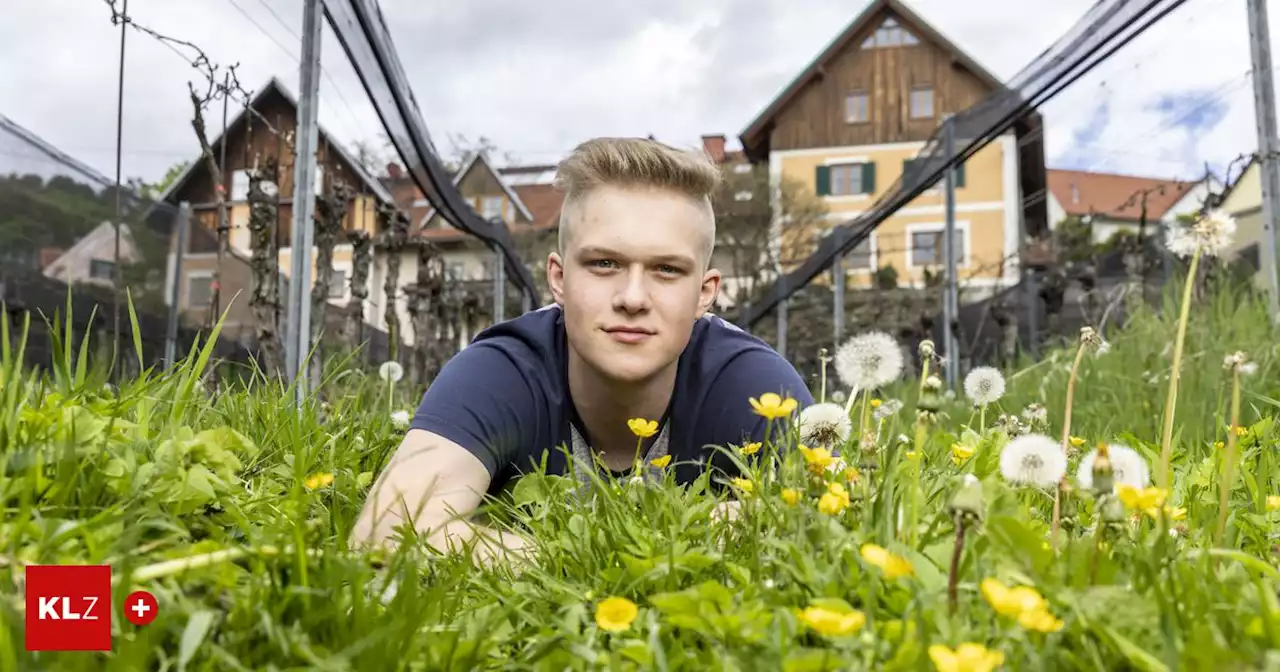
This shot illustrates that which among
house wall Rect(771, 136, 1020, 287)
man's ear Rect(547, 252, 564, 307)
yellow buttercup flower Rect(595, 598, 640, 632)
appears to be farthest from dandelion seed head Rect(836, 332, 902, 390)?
house wall Rect(771, 136, 1020, 287)

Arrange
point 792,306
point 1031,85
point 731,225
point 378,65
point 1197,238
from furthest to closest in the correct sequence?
1. point 731,225
2. point 792,306
3. point 1031,85
4. point 378,65
5. point 1197,238

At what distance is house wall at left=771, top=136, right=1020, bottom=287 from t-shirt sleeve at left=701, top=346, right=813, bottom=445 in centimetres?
2711

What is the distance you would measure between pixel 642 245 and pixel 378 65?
2.95 metres

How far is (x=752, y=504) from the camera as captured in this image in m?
1.49

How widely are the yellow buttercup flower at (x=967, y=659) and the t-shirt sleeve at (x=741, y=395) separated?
5.12 feet

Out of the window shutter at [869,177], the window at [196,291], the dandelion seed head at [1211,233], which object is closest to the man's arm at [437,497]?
the dandelion seed head at [1211,233]

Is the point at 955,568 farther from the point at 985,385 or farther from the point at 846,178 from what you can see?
the point at 846,178

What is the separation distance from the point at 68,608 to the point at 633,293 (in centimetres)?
143

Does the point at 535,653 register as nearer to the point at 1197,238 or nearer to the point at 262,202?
the point at 1197,238

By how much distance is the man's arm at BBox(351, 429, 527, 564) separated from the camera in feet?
5.48

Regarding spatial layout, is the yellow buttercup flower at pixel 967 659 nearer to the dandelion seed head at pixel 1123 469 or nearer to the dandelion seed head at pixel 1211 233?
the dandelion seed head at pixel 1123 469

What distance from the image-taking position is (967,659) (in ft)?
2.78

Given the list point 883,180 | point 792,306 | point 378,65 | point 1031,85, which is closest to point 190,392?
point 378,65

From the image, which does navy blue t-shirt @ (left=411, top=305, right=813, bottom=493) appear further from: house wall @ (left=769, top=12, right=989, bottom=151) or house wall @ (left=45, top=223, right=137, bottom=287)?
house wall @ (left=769, top=12, right=989, bottom=151)
